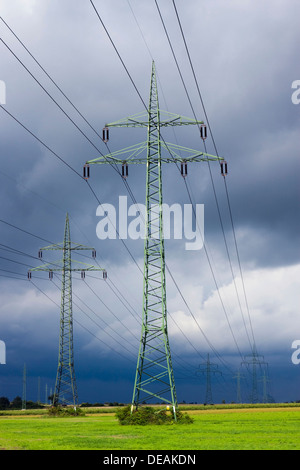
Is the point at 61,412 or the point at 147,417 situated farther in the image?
the point at 61,412

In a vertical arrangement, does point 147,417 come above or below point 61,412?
above

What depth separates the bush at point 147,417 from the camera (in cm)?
5359

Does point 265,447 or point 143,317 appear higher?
point 143,317

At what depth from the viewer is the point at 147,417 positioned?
176ft

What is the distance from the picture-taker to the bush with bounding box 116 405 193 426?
176 ft

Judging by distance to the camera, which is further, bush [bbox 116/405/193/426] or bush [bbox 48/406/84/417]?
bush [bbox 48/406/84/417]

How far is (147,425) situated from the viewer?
5281 centimetres

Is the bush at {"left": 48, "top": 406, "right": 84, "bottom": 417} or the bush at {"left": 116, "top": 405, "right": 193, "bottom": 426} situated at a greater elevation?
the bush at {"left": 116, "top": 405, "right": 193, "bottom": 426}

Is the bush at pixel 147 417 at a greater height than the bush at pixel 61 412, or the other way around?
the bush at pixel 147 417

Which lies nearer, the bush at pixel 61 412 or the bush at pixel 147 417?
the bush at pixel 147 417
